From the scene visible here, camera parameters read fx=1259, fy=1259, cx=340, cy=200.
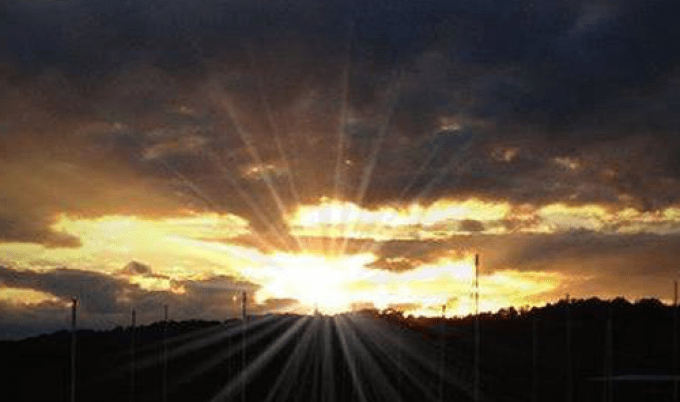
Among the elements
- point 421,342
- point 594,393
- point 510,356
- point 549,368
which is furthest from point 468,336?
point 594,393

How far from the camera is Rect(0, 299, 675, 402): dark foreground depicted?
9100cm

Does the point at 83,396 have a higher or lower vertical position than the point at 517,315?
lower

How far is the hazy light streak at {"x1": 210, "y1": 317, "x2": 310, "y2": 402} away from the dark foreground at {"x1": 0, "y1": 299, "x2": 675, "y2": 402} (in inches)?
6.5

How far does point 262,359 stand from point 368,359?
35.6 ft


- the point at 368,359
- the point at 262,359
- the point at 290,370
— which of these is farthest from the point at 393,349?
the point at 262,359

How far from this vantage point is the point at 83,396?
10181 centimetres

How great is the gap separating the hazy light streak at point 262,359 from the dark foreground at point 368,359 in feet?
0.54

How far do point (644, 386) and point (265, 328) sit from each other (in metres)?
55.7

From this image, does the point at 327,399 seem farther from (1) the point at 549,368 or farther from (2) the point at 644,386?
(2) the point at 644,386

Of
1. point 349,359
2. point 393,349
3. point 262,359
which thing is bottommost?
point 262,359

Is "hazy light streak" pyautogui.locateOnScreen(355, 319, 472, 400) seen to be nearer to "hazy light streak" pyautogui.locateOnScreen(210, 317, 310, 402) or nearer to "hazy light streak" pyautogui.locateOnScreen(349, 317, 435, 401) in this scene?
"hazy light streak" pyautogui.locateOnScreen(349, 317, 435, 401)

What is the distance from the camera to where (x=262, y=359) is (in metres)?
116

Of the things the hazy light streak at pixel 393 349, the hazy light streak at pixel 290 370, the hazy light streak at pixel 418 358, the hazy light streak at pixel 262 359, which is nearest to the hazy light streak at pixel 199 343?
the hazy light streak at pixel 262 359

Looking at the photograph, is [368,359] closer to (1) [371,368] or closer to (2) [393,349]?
(2) [393,349]
